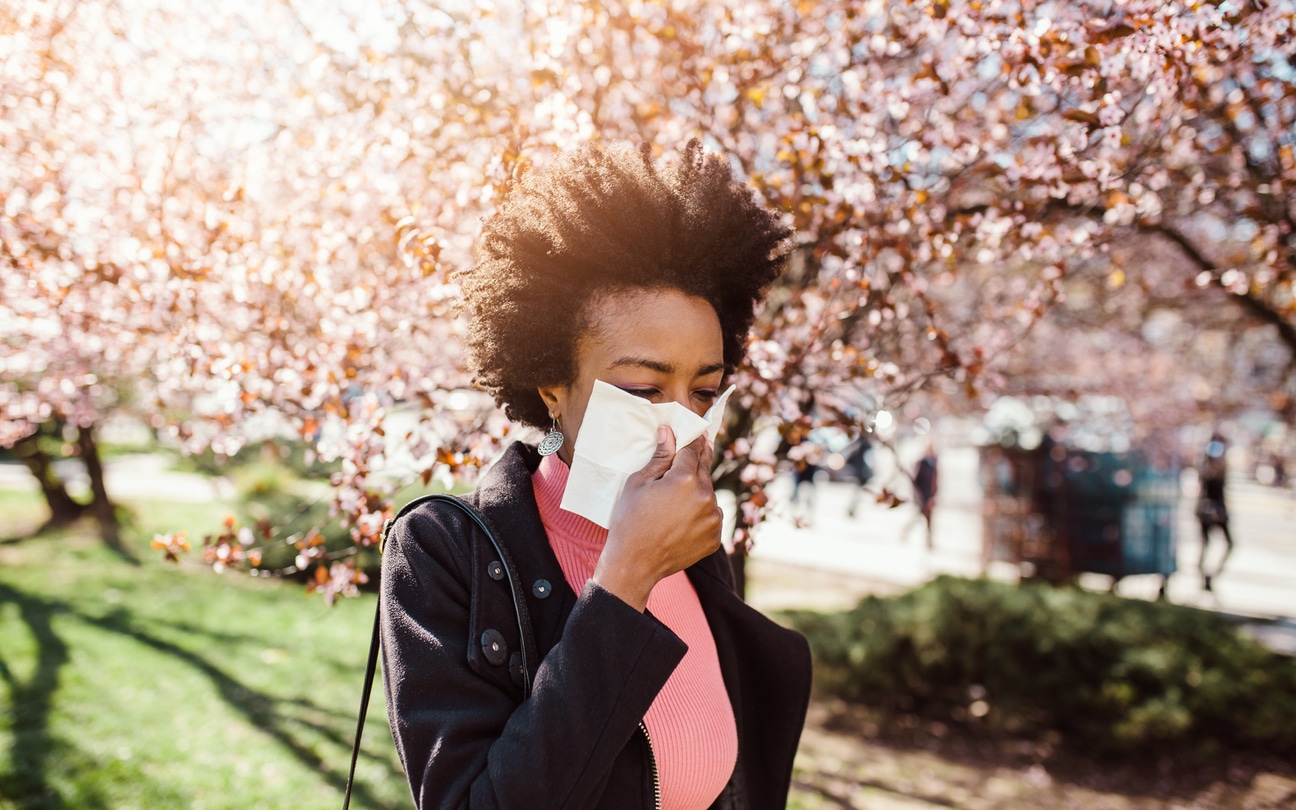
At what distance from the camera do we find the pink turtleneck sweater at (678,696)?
1.54 meters

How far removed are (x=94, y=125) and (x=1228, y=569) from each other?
1400cm

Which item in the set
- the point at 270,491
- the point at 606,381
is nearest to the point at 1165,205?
the point at 606,381

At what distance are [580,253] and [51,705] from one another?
5471 mm

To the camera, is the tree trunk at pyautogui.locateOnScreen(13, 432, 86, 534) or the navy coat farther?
the tree trunk at pyautogui.locateOnScreen(13, 432, 86, 534)

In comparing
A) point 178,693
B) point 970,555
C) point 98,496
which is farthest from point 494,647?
point 970,555

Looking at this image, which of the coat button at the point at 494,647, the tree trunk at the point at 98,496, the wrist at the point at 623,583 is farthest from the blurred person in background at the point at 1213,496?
the tree trunk at the point at 98,496

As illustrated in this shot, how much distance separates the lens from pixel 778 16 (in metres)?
3.81

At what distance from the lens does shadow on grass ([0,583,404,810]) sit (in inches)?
167

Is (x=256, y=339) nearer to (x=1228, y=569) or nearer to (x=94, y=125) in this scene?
(x=94, y=125)

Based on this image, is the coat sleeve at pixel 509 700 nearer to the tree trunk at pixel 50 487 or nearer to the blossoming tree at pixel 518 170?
the blossoming tree at pixel 518 170

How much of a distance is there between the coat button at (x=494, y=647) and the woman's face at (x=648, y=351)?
0.42 meters

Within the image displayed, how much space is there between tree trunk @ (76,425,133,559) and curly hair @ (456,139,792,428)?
10615 millimetres

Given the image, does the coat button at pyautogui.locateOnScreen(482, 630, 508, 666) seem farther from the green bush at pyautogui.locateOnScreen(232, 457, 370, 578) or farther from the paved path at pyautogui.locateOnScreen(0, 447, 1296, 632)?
the green bush at pyautogui.locateOnScreen(232, 457, 370, 578)

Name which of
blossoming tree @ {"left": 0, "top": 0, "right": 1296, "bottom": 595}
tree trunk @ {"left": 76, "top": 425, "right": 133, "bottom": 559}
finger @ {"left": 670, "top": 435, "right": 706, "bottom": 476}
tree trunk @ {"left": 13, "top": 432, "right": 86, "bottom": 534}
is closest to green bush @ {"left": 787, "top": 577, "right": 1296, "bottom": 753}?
blossoming tree @ {"left": 0, "top": 0, "right": 1296, "bottom": 595}
